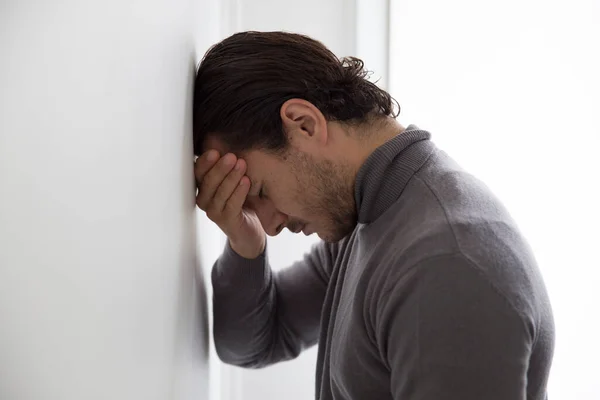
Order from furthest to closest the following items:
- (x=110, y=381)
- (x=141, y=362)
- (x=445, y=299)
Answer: (x=445, y=299) → (x=141, y=362) → (x=110, y=381)

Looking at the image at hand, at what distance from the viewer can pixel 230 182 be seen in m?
0.98

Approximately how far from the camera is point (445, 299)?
29.3 inches

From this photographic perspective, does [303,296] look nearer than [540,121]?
Yes

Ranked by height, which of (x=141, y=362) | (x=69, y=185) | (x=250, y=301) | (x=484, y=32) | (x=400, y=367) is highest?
(x=69, y=185)

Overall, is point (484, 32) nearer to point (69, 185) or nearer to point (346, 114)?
point (346, 114)

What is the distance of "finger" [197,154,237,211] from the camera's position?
966 millimetres

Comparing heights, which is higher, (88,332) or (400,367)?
(88,332)

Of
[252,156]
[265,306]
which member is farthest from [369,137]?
[265,306]

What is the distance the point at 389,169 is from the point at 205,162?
0.26 meters

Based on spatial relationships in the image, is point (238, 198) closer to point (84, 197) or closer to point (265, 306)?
point (265, 306)

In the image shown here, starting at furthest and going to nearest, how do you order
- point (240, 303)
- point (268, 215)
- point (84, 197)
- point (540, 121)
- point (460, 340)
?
1. point (540, 121)
2. point (240, 303)
3. point (268, 215)
4. point (460, 340)
5. point (84, 197)

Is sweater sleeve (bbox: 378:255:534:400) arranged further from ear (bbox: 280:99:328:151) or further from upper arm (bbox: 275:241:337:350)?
upper arm (bbox: 275:241:337:350)

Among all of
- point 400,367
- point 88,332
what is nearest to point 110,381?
point 88,332

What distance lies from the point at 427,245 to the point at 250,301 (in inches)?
18.5
